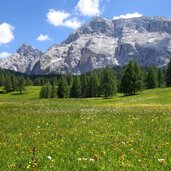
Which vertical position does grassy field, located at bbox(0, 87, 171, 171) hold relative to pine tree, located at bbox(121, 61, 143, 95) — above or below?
below

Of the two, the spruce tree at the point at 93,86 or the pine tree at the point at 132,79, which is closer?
the pine tree at the point at 132,79

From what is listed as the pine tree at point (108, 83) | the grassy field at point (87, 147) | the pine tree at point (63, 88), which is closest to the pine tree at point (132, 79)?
the pine tree at point (108, 83)

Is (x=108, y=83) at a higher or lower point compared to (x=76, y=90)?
higher

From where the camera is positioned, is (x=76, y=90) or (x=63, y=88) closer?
(x=63, y=88)

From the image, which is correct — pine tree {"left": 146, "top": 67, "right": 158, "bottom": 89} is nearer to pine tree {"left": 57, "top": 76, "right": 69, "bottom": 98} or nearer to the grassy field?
pine tree {"left": 57, "top": 76, "right": 69, "bottom": 98}

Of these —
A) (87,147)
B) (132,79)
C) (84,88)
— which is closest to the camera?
(87,147)

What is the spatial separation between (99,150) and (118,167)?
10.5 feet

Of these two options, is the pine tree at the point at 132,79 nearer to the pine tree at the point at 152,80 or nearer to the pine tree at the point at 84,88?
the pine tree at the point at 152,80

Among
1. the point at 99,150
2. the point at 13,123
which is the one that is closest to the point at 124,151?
the point at 99,150

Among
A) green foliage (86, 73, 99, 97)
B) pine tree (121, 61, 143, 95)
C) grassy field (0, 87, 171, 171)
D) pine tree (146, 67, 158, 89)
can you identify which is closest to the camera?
grassy field (0, 87, 171, 171)

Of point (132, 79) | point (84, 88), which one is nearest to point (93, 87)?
point (84, 88)

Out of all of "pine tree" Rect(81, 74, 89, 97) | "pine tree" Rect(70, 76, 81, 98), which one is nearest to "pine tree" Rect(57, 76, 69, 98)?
"pine tree" Rect(70, 76, 81, 98)

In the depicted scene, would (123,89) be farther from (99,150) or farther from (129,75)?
(99,150)

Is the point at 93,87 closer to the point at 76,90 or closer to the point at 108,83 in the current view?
the point at 76,90
